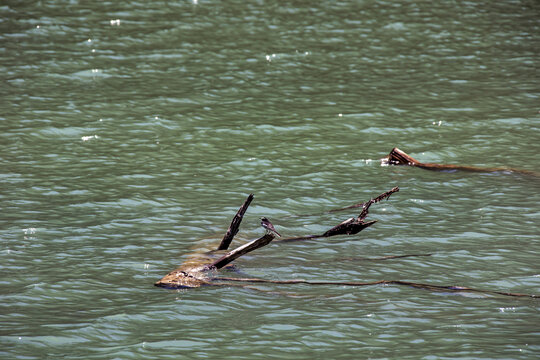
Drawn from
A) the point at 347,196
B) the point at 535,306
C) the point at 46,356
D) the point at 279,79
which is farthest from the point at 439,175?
the point at 46,356

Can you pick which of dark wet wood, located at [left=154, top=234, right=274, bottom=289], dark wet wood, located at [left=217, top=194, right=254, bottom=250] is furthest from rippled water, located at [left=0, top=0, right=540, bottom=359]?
dark wet wood, located at [left=217, top=194, right=254, bottom=250]

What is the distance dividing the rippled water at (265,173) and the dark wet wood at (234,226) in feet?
1.09

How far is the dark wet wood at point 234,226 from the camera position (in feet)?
25.5

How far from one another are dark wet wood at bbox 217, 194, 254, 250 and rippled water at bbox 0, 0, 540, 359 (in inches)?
13.1

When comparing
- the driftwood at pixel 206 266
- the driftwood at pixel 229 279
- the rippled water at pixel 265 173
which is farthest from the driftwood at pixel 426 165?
the driftwood at pixel 229 279

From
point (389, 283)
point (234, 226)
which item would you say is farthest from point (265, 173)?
point (389, 283)

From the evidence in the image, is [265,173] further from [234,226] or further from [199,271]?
[199,271]

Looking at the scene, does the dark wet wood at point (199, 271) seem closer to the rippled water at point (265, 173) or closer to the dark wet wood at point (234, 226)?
the rippled water at point (265, 173)

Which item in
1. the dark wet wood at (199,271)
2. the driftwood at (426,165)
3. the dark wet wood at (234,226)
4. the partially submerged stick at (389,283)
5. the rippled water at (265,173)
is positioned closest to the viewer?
the rippled water at (265,173)

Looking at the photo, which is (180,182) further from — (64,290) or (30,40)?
(30,40)

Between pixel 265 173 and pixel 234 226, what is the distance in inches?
127

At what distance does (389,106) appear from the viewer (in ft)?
45.7

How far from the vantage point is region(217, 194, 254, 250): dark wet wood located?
7.78 meters

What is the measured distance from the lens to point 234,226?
25.8 feet
